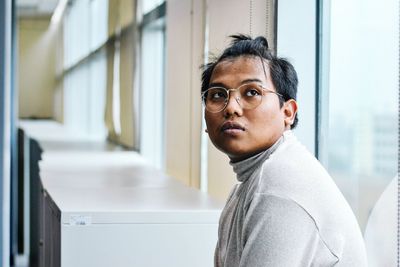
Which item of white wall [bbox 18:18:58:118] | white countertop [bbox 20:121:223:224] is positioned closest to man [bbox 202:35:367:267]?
white countertop [bbox 20:121:223:224]

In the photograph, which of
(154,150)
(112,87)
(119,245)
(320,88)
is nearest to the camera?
(119,245)

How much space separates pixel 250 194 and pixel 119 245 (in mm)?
908

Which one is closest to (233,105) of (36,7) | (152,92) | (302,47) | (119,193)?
(302,47)

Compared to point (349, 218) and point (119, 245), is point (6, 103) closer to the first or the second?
point (119, 245)

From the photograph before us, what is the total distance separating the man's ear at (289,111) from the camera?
148 centimetres

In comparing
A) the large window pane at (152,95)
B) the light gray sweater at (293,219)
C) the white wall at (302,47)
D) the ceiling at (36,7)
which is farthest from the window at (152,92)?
the ceiling at (36,7)

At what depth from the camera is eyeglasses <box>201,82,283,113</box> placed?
1.45 meters

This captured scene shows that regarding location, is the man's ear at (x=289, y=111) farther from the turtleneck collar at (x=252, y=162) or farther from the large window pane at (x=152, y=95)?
the large window pane at (x=152, y=95)

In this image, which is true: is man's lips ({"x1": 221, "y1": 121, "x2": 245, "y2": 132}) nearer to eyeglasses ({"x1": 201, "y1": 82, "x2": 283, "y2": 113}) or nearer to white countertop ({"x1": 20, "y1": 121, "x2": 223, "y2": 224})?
eyeglasses ({"x1": 201, "y1": 82, "x2": 283, "y2": 113})

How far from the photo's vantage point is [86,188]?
9.54 ft

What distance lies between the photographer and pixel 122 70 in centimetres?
622

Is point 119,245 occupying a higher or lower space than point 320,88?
lower

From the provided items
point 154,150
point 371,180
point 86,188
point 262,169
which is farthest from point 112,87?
point 262,169

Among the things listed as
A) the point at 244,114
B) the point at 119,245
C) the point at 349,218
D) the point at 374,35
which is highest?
the point at 374,35
